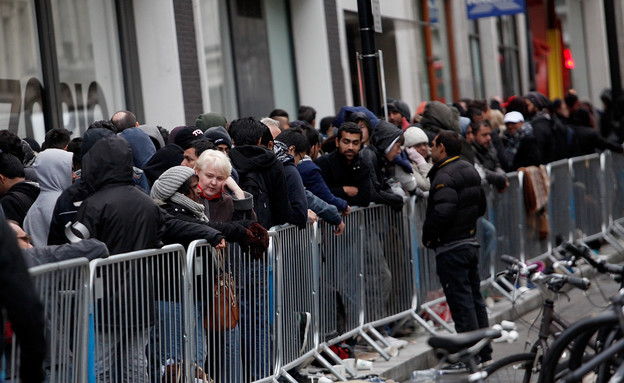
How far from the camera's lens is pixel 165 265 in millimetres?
6652

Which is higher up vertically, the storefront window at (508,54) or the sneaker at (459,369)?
the storefront window at (508,54)

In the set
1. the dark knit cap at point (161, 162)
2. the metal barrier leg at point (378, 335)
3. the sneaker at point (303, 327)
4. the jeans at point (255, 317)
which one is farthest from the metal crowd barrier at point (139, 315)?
the metal barrier leg at point (378, 335)

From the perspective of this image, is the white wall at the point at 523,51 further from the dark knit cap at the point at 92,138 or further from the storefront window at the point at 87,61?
the dark knit cap at the point at 92,138

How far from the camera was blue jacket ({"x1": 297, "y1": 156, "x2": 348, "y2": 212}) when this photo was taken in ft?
30.1

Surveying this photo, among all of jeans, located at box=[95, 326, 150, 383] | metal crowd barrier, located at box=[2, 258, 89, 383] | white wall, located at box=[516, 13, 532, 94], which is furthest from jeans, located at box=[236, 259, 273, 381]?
white wall, located at box=[516, 13, 532, 94]

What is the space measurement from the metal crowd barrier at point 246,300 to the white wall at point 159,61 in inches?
149

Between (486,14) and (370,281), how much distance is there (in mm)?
→ 12912

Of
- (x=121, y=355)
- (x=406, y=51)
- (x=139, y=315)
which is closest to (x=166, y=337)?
(x=139, y=315)

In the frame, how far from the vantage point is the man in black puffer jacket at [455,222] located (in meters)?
9.48

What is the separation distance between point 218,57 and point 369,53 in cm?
452

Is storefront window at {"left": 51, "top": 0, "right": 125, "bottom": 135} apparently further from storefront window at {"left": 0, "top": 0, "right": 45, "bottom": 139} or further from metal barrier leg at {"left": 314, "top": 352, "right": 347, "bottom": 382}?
metal barrier leg at {"left": 314, "top": 352, "right": 347, "bottom": 382}

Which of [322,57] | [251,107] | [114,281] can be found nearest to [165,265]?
[114,281]

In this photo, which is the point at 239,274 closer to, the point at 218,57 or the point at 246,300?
the point at 246,300

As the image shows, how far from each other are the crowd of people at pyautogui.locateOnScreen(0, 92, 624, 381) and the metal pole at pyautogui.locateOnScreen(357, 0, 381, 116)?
35cm
